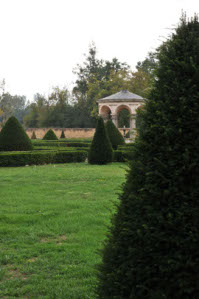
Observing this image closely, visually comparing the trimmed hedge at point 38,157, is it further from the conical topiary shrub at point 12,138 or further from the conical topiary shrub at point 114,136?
the conical topiary shrub at point 114,136

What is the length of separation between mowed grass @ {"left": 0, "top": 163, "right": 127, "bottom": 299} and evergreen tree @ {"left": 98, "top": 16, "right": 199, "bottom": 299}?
0.34m

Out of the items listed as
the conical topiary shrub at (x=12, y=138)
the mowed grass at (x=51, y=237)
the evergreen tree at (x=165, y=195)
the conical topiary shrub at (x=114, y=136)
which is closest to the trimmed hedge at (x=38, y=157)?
the conical topiary shrub at (x=12, y=138)

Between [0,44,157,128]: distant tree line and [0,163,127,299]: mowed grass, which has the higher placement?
[0,44,157,128]: distant tree line

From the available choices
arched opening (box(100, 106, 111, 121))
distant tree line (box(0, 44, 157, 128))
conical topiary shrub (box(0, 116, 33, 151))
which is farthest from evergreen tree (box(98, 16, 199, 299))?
distant tree line (box(0, 44, 157, 128))

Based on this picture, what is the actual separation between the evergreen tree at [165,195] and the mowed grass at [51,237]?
0.34 metres

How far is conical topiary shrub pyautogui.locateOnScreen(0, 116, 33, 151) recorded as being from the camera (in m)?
19.2

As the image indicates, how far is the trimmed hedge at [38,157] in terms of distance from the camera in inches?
644

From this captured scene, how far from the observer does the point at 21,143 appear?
19438mm

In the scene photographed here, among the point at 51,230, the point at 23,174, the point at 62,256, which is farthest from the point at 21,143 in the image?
the point at 62,256

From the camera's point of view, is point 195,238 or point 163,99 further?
point 163,99

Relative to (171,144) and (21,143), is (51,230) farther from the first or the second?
(21,143)

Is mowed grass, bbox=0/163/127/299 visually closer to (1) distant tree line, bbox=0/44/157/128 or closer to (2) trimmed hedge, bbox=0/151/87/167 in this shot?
(2) trimmed hedge, bbox=0/151/87/167

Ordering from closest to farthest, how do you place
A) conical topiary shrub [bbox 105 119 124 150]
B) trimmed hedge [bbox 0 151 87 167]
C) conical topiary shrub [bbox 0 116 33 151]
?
trimmed hedge [bbox 0 151 87 167] < conical topiary shrub [bbox 0 116 33 151] < conical topiary shrub [bbox 105 119 124 150]

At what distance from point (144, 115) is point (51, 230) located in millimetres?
4066
